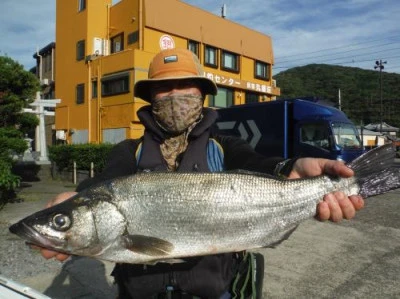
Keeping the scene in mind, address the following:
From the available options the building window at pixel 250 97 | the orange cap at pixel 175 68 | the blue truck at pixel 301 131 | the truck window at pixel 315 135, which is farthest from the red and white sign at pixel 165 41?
the orange cap at pixel 175 68

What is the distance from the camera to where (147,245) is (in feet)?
7.20

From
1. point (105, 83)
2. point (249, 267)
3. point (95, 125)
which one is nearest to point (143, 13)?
point (105, 83)

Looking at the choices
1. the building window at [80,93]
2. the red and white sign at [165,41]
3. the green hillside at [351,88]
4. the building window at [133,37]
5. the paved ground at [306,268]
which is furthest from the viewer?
the green hillside at [351,88]

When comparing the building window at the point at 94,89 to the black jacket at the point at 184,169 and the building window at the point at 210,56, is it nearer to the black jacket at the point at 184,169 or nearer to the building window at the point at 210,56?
the building window at the point at 210,56

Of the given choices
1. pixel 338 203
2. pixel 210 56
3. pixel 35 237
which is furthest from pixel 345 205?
pixel 210 56

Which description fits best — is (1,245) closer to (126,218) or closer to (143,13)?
(126,218)

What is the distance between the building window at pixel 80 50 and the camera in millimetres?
26281

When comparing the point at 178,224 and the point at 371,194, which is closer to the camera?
the point at 178,224

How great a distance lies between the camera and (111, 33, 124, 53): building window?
83.2ft

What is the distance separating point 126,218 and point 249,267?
1.03 metres

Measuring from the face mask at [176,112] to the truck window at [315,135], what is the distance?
13.0 meters

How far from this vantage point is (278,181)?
245 cm

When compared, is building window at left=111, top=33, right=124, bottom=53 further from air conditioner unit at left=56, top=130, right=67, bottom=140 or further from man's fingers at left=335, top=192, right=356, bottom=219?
man's fingers at left=335, top=192, right=356, bottom=219

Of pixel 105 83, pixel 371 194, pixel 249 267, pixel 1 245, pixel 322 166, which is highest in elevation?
pixel 105 83
